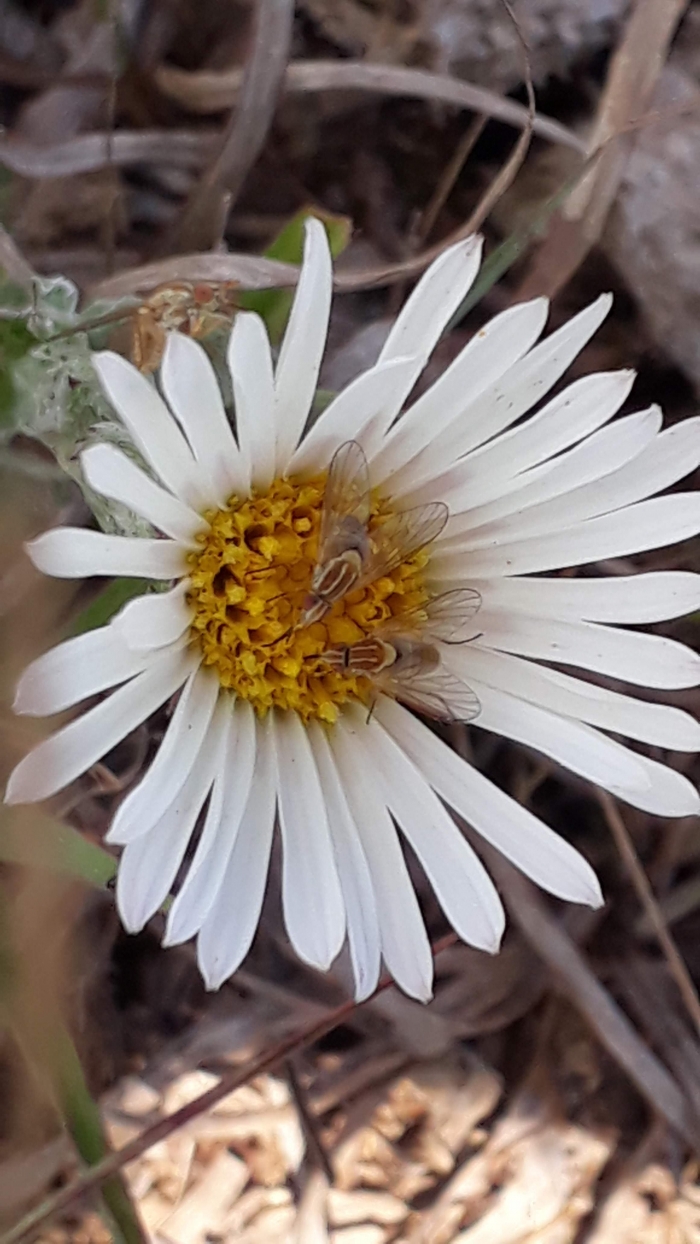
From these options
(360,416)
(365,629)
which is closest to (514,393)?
(360,416)

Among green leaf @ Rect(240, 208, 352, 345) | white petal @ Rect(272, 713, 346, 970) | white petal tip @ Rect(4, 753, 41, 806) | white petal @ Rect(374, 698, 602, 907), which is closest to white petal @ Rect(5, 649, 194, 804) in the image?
white petal tip @ Rect(4, 753, 41, 806)

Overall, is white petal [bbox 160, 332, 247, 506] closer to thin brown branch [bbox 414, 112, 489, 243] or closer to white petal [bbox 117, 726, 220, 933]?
white petal [bbox 117, 726, 220, 933]

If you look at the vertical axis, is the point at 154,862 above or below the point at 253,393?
below

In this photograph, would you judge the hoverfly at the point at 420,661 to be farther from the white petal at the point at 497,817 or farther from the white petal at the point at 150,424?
the white petal at the point at 150,424

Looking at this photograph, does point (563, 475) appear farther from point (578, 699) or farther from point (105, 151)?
point (105, 151)

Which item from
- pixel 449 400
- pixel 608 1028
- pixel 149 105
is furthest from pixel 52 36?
Result: pixel 608 1028

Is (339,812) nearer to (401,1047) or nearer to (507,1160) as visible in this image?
(401,1047)

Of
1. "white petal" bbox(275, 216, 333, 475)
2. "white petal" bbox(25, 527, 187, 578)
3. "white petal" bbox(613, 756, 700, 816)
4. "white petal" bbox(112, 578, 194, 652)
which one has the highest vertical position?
"white petal" bbox(275, 216, 333, 475)

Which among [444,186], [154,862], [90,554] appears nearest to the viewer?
[90,554]
